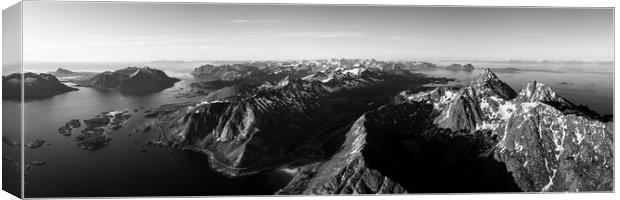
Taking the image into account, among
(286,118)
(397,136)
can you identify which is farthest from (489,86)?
(286,118)

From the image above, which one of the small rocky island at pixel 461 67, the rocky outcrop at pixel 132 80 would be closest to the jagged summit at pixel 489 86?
the small rocky island at pixel 461 67

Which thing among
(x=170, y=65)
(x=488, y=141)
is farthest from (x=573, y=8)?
(x=170, y=65)

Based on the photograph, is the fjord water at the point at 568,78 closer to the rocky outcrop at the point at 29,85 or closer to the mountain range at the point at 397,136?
the mountain range at the point at 397,136

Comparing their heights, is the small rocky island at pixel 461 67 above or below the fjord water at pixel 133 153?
above

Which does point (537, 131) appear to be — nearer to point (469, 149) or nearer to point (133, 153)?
point (469, 149)

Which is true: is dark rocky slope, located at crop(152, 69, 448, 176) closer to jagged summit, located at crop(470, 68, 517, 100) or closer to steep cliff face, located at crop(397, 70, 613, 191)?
steep cliff face, located at crop(397, 70, 613, 191)

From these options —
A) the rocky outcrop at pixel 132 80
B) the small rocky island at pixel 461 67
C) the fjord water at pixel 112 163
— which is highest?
the small rocky island at pixel 461 67

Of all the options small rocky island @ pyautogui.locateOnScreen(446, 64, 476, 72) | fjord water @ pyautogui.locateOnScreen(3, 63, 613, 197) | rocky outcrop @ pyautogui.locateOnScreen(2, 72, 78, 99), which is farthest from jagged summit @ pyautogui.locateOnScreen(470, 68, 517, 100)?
rocky outcrop @ pyautogui.locateOnScreen(2, 72, 78, 99)
